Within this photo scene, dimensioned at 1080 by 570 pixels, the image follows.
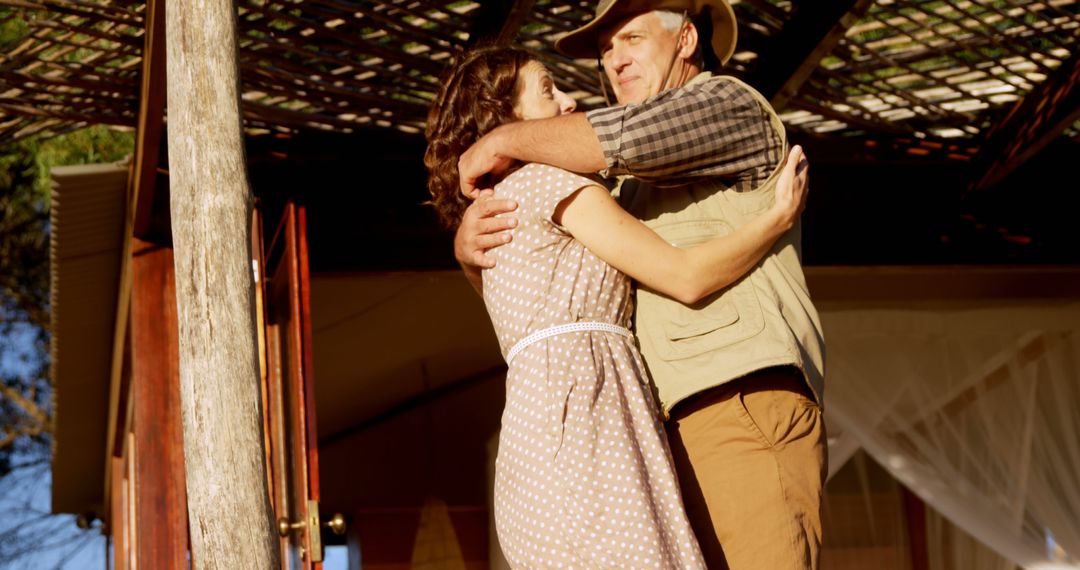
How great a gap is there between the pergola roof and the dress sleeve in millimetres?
1524

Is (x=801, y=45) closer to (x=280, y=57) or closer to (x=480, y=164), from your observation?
(x=280, y=57)

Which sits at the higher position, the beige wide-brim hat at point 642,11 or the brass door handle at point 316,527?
the beige wide-brim hat at point 642,11

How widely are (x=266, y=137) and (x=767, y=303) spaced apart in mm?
2806

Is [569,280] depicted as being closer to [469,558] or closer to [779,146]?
[779,146]

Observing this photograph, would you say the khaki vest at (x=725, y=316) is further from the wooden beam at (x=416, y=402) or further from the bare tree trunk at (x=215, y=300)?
the wooden beam at (x=416, y=402)

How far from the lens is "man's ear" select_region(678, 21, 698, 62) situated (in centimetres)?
272

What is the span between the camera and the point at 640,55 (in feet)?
8.92

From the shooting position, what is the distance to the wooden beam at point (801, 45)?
12.5ft

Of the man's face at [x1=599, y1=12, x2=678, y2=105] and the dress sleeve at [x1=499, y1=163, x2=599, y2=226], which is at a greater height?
the man's face at [x1=599, y1=12, x2=678, y2=105]

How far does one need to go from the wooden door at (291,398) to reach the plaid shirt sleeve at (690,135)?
70.1 inches

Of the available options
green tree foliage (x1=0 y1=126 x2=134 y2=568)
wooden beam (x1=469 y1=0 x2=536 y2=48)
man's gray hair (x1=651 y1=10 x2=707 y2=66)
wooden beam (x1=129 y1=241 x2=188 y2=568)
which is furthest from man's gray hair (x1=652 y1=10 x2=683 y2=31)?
green tree foliage (x1=0 y1=126 x2=134 y2=568)

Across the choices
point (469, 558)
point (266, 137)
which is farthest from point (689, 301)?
point (469, 558)

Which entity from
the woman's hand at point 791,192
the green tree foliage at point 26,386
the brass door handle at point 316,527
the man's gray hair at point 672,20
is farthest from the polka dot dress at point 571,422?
the green tree foliage at point 26,386

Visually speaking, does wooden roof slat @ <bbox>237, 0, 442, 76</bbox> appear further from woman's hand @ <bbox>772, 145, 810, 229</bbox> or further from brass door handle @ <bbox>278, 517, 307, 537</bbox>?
woman's hand @ <bbox>772, 145, 810, 229</bbox>
